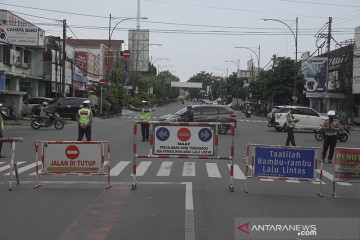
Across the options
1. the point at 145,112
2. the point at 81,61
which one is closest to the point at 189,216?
the point at 145,112

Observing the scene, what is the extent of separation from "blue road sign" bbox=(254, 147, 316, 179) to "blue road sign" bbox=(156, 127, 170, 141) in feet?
6.05

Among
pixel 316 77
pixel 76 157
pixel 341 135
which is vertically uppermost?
pixel 316 77

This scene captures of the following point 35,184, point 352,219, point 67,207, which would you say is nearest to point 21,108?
point 35,184

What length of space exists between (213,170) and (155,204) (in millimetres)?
4220

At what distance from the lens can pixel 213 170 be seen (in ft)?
37.2

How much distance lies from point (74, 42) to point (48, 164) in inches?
3397

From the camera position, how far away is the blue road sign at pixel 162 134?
864 centimetres

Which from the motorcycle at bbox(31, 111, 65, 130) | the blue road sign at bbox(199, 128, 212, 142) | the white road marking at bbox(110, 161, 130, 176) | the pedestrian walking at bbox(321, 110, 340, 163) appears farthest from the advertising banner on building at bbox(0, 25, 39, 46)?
the blue road sign at bbox(199, 128, 212, 142)

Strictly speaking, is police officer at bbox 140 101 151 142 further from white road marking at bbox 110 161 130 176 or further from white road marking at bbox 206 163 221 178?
white road marking at bbox 206 163 221 178

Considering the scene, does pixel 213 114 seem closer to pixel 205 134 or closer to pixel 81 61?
pixel 205 134

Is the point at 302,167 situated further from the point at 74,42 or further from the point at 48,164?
the point at 74,42

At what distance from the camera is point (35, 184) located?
29.8ft

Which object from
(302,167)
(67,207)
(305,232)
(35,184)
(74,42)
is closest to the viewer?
(305,232)

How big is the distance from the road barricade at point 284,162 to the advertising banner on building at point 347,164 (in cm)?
42
